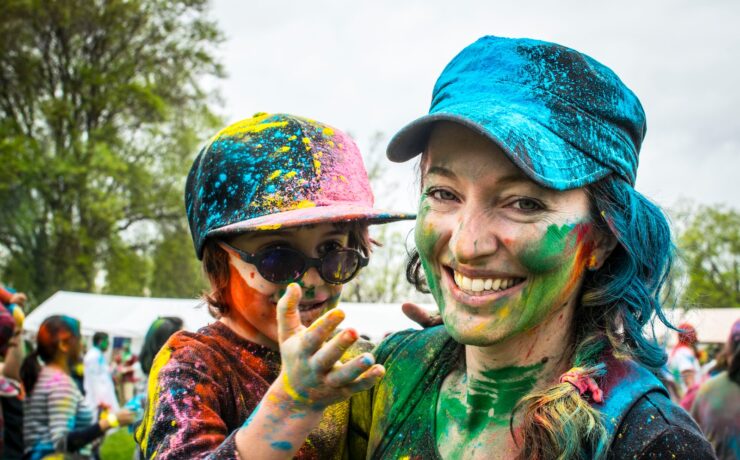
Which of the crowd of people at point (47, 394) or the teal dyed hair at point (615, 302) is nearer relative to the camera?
the teal dyed hair at point (615, 302)

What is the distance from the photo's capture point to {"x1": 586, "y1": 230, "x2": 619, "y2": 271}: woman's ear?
168cm

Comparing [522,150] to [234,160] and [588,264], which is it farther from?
[234,160]

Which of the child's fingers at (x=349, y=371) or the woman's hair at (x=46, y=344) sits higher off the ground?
the child's fingers at (x=349, y=371)

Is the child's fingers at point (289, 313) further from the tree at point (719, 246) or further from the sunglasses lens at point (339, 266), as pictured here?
the tree at point (719, 246)

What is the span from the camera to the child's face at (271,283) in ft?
7.25

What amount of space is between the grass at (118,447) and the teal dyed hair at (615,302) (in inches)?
370

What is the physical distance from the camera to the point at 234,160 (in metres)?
2.24

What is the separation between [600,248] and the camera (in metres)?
1.69

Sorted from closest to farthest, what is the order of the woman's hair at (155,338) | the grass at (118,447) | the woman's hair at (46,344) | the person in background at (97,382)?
the woman's hair at (155,338), the woman's hair at (46,344), the person in background at (97,382), the grass at (118,447)

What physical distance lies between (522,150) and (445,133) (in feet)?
0.92

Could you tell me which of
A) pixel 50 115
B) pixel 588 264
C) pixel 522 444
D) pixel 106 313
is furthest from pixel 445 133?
pixel 50 115

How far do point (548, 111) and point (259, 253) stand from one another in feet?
3.55

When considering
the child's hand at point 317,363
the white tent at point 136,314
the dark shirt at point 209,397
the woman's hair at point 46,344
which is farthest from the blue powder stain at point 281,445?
the white tent at point 136,314

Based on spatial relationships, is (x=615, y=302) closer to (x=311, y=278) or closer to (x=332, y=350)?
(x=332, y=350)
